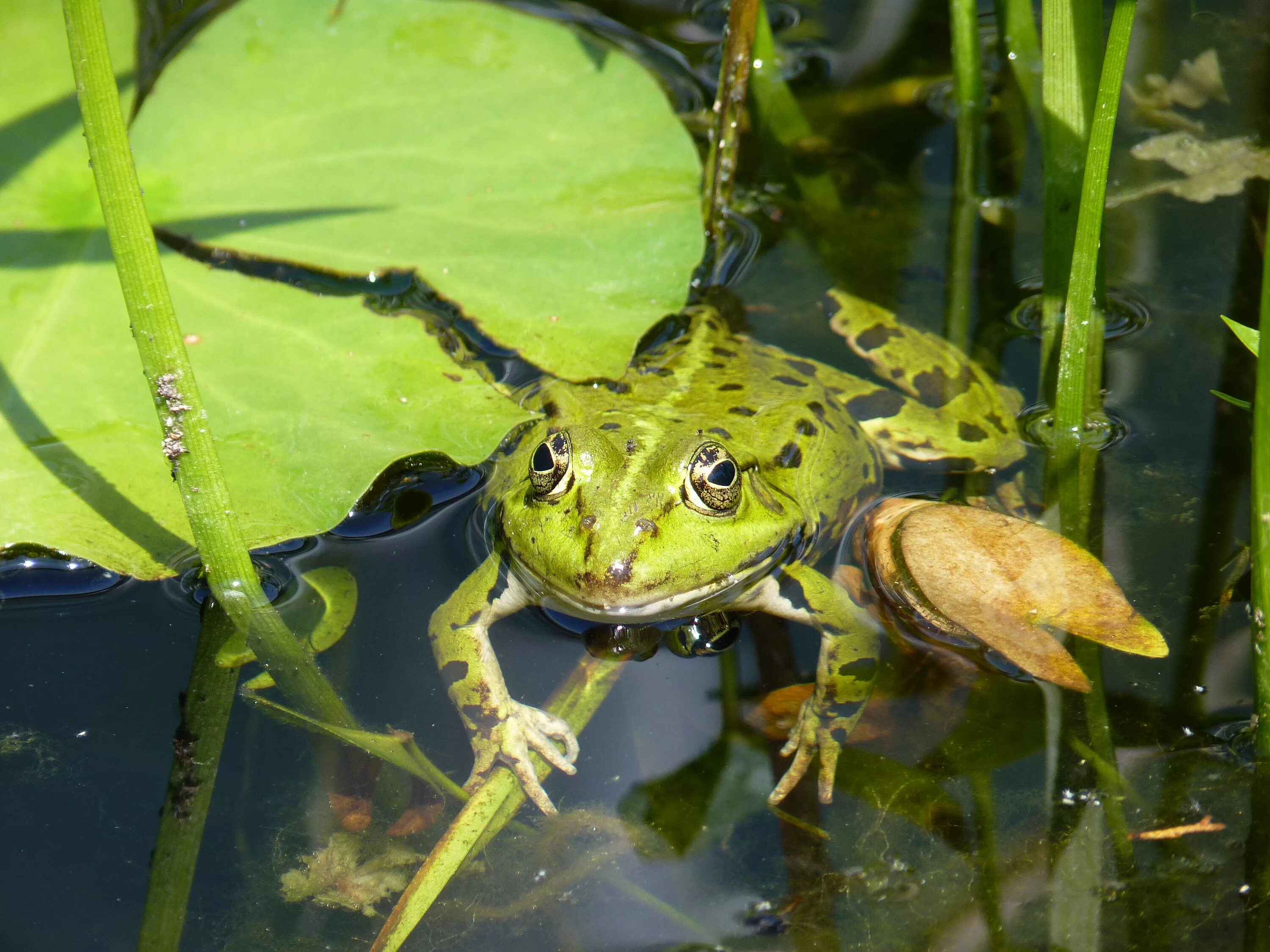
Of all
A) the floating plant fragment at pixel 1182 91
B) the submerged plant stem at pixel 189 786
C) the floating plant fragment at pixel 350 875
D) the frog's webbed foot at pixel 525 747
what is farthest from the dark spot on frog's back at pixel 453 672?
the floating plant fragment at pixel 1182 91

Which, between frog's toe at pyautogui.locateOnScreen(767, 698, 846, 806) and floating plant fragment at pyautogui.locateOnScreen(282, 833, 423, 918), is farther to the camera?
frog's toe at pyautogui.locateOnScreen(767, 698, 846, 806)

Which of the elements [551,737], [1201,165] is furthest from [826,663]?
[1201,165]

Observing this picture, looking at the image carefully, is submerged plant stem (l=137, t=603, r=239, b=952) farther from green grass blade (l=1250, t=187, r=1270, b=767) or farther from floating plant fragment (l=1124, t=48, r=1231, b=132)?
floating plant fragment (l=1124, t=48, r=1231, b=132)

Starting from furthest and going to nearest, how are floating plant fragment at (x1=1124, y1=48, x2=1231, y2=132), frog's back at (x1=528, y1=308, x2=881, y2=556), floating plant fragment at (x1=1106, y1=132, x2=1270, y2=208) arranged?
floating plant fragment at (x1=1124, y1=48, x2=1231, y2=132), floating plant fragment at (x1=1106, y1=132, x2=1270, y2=208), frog's back at (x1=528, y1=308, x2=881, y2=556)

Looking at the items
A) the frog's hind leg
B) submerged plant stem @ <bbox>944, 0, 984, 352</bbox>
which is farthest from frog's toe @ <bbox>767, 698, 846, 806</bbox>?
submerged plant stem @ <bbox>944, 0, 984, 352</bbox>

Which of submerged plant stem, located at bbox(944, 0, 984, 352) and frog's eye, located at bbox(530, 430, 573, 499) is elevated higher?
submerged plant stem, located at bbox(944, 0, 984, 352)

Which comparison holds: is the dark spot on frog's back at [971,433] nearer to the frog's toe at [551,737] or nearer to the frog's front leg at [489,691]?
the frog's front leg at [489,691]

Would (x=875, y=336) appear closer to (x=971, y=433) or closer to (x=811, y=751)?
(x=971, y=433)
